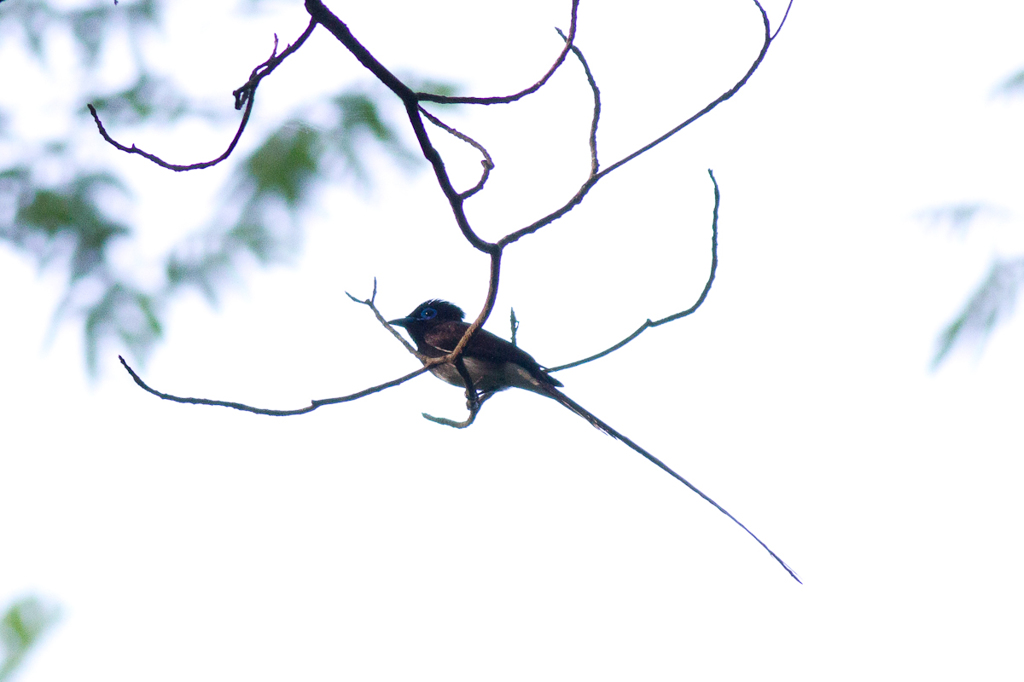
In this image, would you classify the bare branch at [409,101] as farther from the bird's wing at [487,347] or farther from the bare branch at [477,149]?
the bird's wing at [487,347]

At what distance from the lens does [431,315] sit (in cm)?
731

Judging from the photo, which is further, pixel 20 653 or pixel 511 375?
pixel 511 375

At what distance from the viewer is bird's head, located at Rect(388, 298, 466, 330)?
714 centimetres

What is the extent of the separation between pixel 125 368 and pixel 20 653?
4.95 feet

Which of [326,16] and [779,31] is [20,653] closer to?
[326,16]

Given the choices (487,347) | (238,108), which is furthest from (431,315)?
(238,108)

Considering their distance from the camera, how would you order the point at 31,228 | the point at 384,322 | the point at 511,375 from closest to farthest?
the point at 384,322, the point at 511,375, the point at 31,228

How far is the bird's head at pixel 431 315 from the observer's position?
281 inches

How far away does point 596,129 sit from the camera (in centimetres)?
332

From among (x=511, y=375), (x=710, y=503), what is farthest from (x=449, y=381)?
(x=710, y=503)

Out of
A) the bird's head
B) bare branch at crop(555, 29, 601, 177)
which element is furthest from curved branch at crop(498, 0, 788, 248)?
the bird's head

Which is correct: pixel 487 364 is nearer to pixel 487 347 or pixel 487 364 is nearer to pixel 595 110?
pixel 487 347

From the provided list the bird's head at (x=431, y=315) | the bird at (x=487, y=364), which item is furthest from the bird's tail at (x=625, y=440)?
the bird's head at (x=431, y=315)

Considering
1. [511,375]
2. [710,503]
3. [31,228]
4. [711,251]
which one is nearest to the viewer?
[711,251]
